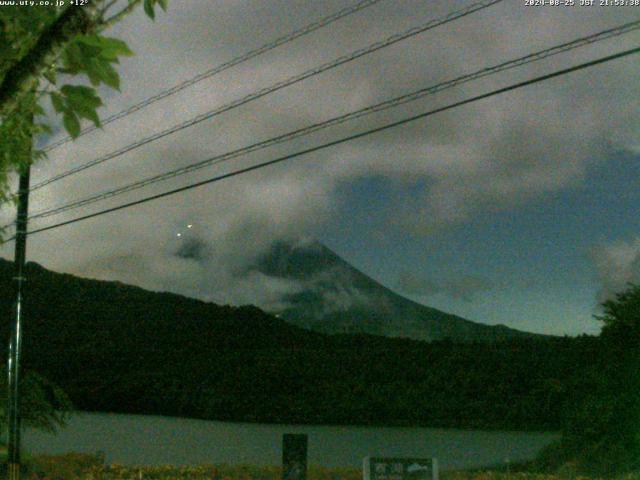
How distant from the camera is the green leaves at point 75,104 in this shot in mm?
3490

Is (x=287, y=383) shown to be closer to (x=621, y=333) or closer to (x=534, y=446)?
(x=534, y=446)

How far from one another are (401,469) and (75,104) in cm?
846

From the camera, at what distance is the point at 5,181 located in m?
6.21

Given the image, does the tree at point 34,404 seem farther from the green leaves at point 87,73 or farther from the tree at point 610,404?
the green leaves at point 87,73

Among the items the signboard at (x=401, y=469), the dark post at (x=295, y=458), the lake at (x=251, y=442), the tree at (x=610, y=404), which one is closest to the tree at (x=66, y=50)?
the signboard at (x=401, y=469)

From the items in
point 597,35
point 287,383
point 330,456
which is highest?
point 597,35

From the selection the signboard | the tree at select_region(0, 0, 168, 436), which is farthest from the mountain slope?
the tree at select_region(0, 0, 168, 436)

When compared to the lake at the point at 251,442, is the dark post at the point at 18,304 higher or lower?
higher

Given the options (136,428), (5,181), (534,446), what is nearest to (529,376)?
(534,446)

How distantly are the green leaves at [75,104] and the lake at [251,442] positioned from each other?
17.1 metres

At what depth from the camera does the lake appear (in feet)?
72.3

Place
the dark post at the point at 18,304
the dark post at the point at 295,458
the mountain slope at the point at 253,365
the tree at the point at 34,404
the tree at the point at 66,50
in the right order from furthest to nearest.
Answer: the mountain slope at the point at 253,365, the tree at the point at 34,404, the dark post at the point at 18,304, the dark post at the point at 295,458, the tree at the point at 66,50

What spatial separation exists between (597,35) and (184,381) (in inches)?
1025

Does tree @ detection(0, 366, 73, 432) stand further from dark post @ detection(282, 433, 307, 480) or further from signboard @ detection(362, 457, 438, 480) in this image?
signboard @ detection(362, 457, 438, 480)
